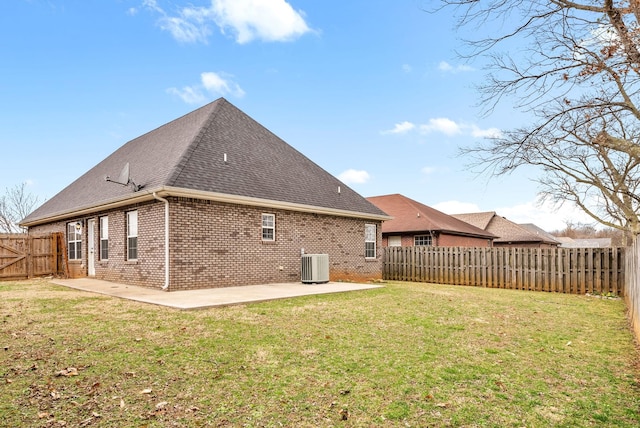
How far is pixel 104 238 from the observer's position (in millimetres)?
14469

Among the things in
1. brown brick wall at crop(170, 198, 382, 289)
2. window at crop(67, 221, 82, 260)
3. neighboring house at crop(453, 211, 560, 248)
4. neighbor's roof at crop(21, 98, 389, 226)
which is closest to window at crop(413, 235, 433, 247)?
neighbor's roof at crop(21, 98, 389, 226)

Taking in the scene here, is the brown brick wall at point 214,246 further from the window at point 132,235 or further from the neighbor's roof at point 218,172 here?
the neighbor's roof at point 218,172

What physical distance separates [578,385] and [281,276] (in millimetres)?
10665

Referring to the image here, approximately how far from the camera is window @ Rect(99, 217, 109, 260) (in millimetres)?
14289

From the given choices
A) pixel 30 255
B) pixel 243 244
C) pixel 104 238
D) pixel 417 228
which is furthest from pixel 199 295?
pixel 417 228

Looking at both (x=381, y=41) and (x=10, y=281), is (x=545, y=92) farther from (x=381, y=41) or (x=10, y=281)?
(x=10, y=281)

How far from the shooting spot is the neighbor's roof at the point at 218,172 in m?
11.8

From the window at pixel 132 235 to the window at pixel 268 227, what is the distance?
4.21m

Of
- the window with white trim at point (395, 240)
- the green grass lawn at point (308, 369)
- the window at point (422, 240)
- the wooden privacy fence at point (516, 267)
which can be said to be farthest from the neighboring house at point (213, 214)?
the window with white trim at point (395, 240)

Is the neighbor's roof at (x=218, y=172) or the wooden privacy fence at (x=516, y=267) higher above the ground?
the neighbor's roof at (x=218, y=172)

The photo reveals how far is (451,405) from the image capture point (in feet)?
11.7

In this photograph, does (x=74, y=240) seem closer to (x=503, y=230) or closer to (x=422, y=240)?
(x=422, y=240)

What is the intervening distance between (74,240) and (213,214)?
9.06 meters

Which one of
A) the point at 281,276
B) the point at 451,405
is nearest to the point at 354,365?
the point at 451,405
